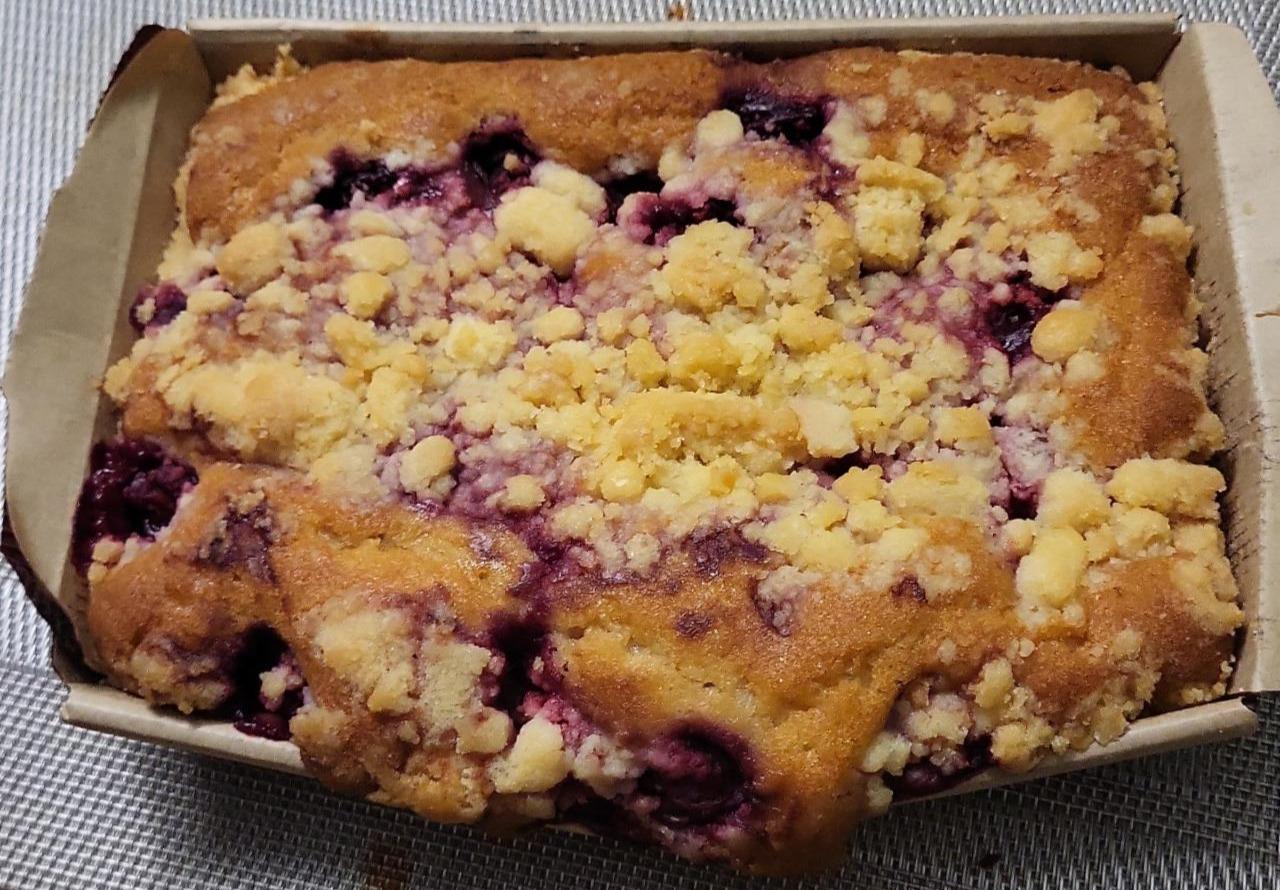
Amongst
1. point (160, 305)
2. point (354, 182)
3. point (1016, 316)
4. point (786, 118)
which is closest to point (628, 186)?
point (786, 118)

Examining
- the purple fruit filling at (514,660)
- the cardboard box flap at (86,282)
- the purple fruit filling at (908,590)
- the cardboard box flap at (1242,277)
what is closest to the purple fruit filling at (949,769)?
the purple fruit filling at (908,590)

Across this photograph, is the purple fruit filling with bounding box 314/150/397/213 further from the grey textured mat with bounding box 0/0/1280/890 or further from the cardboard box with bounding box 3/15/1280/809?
the grey textured mat with bounding box 0/0/1280/890

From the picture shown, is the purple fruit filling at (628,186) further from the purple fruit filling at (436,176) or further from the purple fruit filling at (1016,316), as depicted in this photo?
the purple fruit filling at (1016,316)

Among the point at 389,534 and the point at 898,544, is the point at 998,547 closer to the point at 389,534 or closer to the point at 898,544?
the point at 898,544

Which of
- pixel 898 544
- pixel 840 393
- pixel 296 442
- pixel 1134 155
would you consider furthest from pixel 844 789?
pixel 1134 155

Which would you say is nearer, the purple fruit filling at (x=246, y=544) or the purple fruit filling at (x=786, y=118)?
the purple fruit filling at (x=246, y=544)
